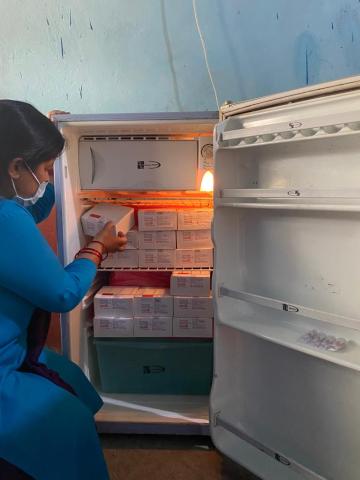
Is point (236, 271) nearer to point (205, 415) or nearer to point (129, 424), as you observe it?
point (205, 415)

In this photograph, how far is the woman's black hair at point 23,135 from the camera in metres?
0.92

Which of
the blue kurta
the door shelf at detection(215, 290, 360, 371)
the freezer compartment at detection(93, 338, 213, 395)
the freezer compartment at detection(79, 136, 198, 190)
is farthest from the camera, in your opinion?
the freezer compartment at detection(93, 338, 213, 395)

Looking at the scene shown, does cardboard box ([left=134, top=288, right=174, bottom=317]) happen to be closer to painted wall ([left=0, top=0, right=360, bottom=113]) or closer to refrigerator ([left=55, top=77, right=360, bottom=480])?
refrigerator ([left=55, top=77, right=360, bottom=480])

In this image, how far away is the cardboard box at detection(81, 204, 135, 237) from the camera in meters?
1.57

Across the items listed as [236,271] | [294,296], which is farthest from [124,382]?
[294,296]

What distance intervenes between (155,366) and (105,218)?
2.30 ft

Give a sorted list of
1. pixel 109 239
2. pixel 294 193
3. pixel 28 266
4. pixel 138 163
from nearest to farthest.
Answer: pixel 28 266
pixel 294 193
pixel 109 239
pixel 138 163

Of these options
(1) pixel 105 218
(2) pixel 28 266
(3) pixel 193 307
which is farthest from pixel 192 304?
(2) pixel 28 266

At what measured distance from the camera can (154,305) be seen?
5.33 feet

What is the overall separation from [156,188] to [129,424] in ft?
3.15

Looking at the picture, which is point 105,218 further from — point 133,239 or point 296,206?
point 296,206

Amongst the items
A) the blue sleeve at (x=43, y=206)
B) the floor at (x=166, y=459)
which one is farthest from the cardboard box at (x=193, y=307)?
the blue sleeve at (x=43, y=206)

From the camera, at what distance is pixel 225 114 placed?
1.21 metres

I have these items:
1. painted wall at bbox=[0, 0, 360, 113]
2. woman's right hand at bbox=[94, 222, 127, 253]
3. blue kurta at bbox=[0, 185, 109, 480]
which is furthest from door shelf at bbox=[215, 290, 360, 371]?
painted wall at bbox=[0, 0, 360, 113]
